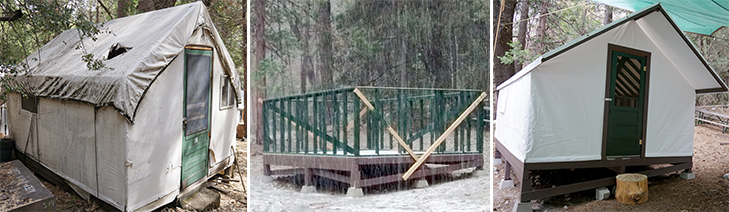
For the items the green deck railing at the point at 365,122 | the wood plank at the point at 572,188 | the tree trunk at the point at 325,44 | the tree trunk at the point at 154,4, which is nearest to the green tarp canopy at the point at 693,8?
the wood plank at the point at 572,188

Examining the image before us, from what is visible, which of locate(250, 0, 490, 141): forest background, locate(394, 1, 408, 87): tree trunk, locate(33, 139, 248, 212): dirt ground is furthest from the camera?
locate(394, 1, 408, 87): tree trunk

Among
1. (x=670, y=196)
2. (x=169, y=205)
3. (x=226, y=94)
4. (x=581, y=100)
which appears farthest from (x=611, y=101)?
(x=169, y=205)

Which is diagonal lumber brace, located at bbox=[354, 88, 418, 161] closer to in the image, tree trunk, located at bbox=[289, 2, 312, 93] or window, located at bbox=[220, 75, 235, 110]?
tree trunk, located at bbox=[289, 2, 312, 93]

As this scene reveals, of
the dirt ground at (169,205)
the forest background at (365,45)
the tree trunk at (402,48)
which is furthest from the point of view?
the tree trunk at (402,48)

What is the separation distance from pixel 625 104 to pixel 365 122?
333cm

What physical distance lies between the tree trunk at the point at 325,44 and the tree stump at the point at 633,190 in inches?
134

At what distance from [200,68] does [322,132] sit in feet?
5.98

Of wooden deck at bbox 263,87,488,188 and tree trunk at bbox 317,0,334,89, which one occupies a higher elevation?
tree trunk at bbox 317,0,334,89

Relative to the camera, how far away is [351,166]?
3377 millimetres

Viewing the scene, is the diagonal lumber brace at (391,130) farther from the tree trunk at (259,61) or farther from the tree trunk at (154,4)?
the tree trunk at (154,4)

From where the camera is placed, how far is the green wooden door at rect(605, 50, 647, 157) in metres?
4.36

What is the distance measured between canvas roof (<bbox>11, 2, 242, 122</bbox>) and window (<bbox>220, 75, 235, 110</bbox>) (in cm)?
7

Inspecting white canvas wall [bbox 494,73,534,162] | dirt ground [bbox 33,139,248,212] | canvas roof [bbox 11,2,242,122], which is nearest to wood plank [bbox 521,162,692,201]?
white canvas wall [bbox 494,73,534,162]

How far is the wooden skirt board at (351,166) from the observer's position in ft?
11.2
